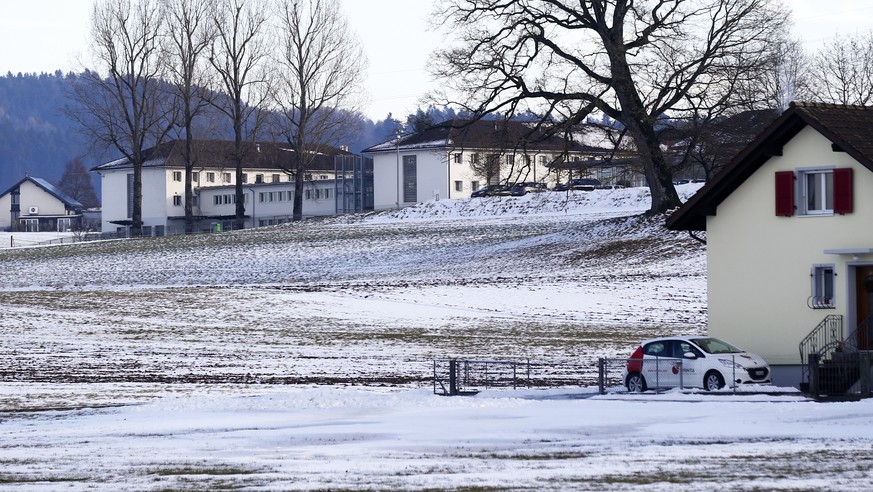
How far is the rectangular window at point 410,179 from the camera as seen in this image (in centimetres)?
12975

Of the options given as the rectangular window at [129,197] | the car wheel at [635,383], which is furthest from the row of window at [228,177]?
the car wheel at [635,383]

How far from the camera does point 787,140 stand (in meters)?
33.8

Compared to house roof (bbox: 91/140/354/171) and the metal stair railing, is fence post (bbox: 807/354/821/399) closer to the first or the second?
the metal stair railing

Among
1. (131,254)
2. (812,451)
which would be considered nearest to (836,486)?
(812,451)

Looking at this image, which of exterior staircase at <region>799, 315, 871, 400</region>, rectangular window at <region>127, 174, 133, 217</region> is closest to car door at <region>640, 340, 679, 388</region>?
exterior staircase at <region>799, 315, 871, 400</region>

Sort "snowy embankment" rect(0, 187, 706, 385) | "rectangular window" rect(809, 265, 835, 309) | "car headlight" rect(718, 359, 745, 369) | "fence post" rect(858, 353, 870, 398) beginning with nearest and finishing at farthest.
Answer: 1. "fence post" rect(858, 353, 870, 398)
2. "car headlight" rect(718, 359, 745, 369)
3. "rectangular window" rect(809, 265, 835, 309)
4. "snowy embankment" rect(0, 187, 706, 385)

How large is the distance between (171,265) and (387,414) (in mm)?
51515

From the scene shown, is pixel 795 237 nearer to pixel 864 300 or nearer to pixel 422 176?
pixel 864 300

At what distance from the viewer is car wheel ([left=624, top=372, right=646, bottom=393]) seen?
32469mm

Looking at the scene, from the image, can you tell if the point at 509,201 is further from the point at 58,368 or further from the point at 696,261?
the point at 58,368

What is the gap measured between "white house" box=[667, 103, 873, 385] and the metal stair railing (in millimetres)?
24

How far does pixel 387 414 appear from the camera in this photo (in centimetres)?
2828

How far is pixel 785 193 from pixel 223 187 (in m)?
119

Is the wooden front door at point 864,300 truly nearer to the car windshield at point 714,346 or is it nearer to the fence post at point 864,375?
the fence post at point 864,375
